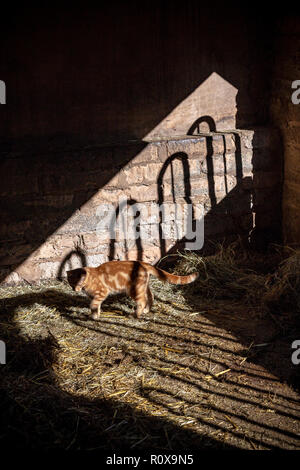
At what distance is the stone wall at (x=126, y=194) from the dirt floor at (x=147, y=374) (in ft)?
1.70

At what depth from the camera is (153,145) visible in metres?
7.04

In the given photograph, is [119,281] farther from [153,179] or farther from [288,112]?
[288,112]

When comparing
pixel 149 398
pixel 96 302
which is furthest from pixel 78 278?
pixel 149 398

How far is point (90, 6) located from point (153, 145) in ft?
5.83

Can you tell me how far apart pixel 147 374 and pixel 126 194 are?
267cm

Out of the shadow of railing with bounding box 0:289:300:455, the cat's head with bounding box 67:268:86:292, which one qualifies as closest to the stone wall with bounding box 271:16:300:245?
the shadow of railing with bounding box 0:289:300:455

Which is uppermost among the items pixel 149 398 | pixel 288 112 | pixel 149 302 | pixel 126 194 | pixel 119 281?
pixel 288 112

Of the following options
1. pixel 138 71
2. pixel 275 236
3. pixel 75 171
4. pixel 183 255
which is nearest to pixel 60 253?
pixel 75 171

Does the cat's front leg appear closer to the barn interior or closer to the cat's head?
the barn interior

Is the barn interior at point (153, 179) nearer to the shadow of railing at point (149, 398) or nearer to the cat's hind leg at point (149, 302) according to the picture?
the shadow of railing at point (149, 398)

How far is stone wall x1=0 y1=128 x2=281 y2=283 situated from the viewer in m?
6.77

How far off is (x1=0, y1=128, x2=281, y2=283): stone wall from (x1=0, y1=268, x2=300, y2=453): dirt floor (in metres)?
0.52

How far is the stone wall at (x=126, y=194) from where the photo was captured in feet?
22.2

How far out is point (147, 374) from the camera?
16.7 ft
